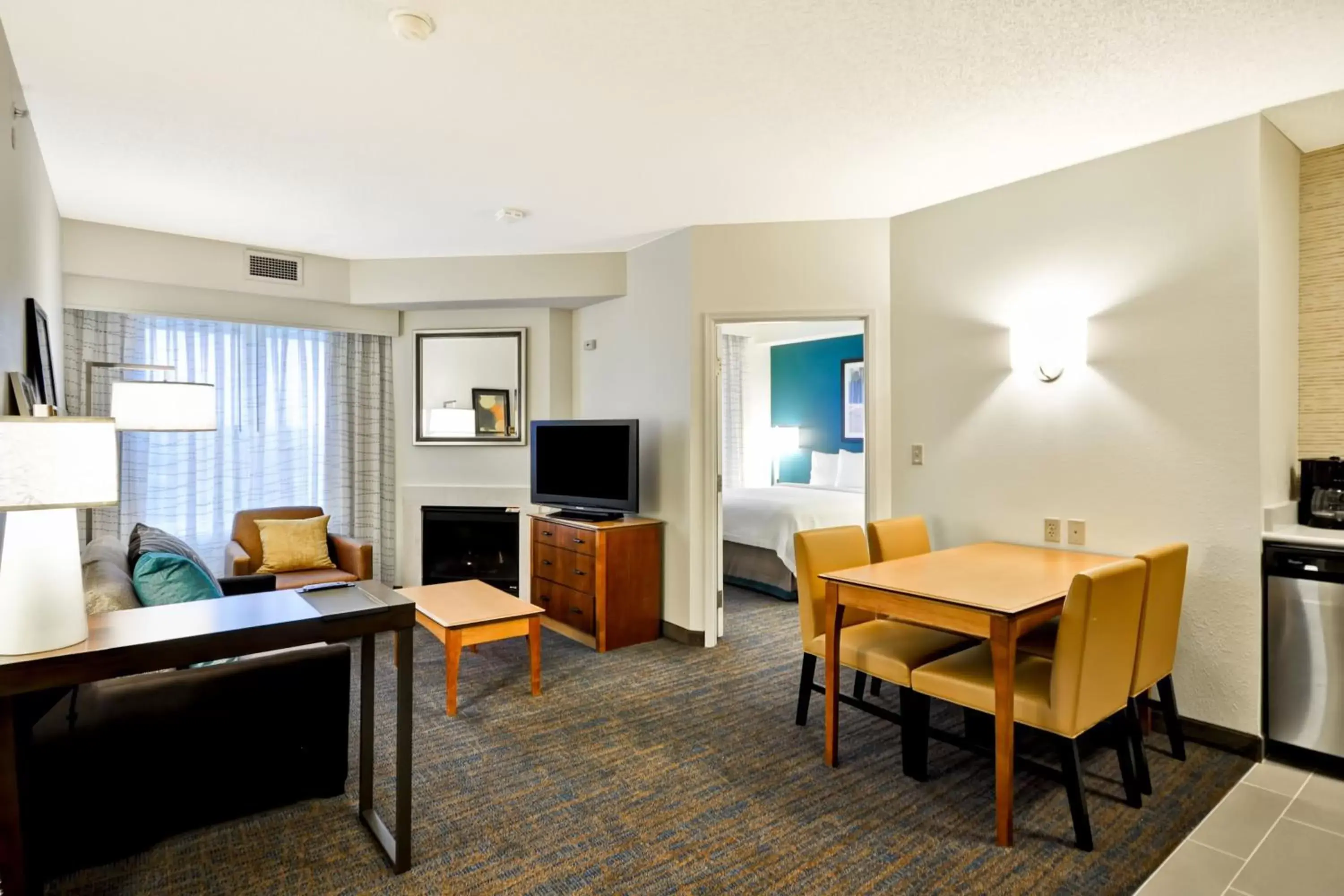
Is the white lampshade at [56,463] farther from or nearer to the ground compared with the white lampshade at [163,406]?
nearer to the ground

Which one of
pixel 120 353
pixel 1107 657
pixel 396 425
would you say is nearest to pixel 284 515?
pixel 396 425

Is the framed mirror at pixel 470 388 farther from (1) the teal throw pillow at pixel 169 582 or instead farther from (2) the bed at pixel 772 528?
(1) the teal throw pillow at pixel 169 582

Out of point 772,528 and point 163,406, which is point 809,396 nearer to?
point 772,528

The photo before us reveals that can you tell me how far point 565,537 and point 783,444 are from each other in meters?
4.29

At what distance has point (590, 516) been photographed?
4449 mm

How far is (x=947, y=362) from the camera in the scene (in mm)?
3666

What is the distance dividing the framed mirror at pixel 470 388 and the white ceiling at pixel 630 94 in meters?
1.55

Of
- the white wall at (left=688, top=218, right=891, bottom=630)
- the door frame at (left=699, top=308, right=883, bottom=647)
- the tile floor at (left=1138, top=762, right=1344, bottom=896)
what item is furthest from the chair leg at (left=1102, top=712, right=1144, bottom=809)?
the door frame at (left=699, top=308, right=883, bottom=647)

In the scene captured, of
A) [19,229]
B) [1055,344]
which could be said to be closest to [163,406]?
[19,229]

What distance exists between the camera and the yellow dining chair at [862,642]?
2.57m

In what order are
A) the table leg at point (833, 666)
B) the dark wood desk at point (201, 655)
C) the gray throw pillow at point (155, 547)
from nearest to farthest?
1. the dark wood desk at point (201, 655)
2. the table leg at point (833, 666)
3. the gray throw pillow at point (155, 547)

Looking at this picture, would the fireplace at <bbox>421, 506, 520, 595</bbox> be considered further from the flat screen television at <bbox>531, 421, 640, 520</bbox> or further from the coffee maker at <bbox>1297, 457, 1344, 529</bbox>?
the coffee maker at <bbox>1297, 457, 1344, 529</bbox>

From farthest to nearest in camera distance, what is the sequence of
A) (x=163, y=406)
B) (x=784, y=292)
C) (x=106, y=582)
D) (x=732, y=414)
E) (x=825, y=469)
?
(x=732, y=414)
(x=825, y=469)
(x=784, y=292)
(x=163, y=406)
(x=106, y=582)

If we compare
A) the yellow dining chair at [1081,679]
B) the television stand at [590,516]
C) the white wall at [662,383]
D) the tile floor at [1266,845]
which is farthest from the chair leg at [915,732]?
the television stand at [590,516]
